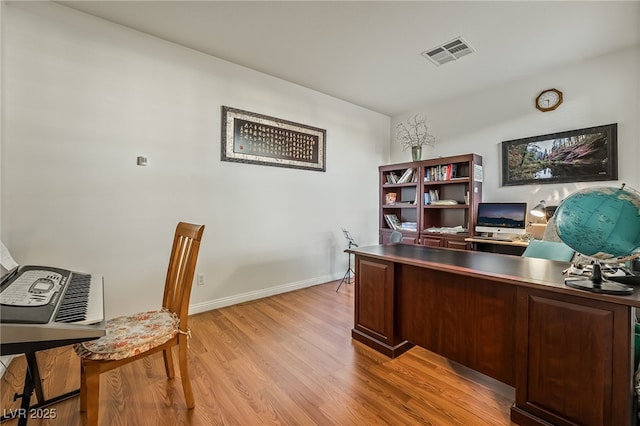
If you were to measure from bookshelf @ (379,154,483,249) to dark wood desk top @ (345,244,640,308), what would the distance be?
1601mm

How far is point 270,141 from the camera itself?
3.29m

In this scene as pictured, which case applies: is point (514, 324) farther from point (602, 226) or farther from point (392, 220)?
point (392, 220)

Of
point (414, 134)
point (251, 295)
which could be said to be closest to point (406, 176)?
point (414, 134)

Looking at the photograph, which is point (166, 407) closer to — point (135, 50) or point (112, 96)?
point (112, 96)

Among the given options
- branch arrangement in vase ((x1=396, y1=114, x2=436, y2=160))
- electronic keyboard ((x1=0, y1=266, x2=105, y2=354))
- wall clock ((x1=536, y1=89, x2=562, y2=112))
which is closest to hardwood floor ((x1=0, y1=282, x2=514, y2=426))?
electronic keyboard ((x1=0, y1=266, x2=105, y2=354))

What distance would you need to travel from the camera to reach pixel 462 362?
1722 mm

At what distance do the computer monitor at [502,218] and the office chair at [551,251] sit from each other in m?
1.10

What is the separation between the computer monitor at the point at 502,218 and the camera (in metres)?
3.14

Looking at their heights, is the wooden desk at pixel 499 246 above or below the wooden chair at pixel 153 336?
above

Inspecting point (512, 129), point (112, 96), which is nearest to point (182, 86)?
point (112, 96)

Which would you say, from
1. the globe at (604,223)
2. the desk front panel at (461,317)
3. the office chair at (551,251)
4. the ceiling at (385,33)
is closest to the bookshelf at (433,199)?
the ceiling at (385,33)

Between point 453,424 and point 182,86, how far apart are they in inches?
134

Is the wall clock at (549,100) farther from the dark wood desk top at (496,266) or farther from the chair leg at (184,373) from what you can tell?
the chair leg at (184,373)

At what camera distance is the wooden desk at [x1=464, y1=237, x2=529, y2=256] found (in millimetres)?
2949
